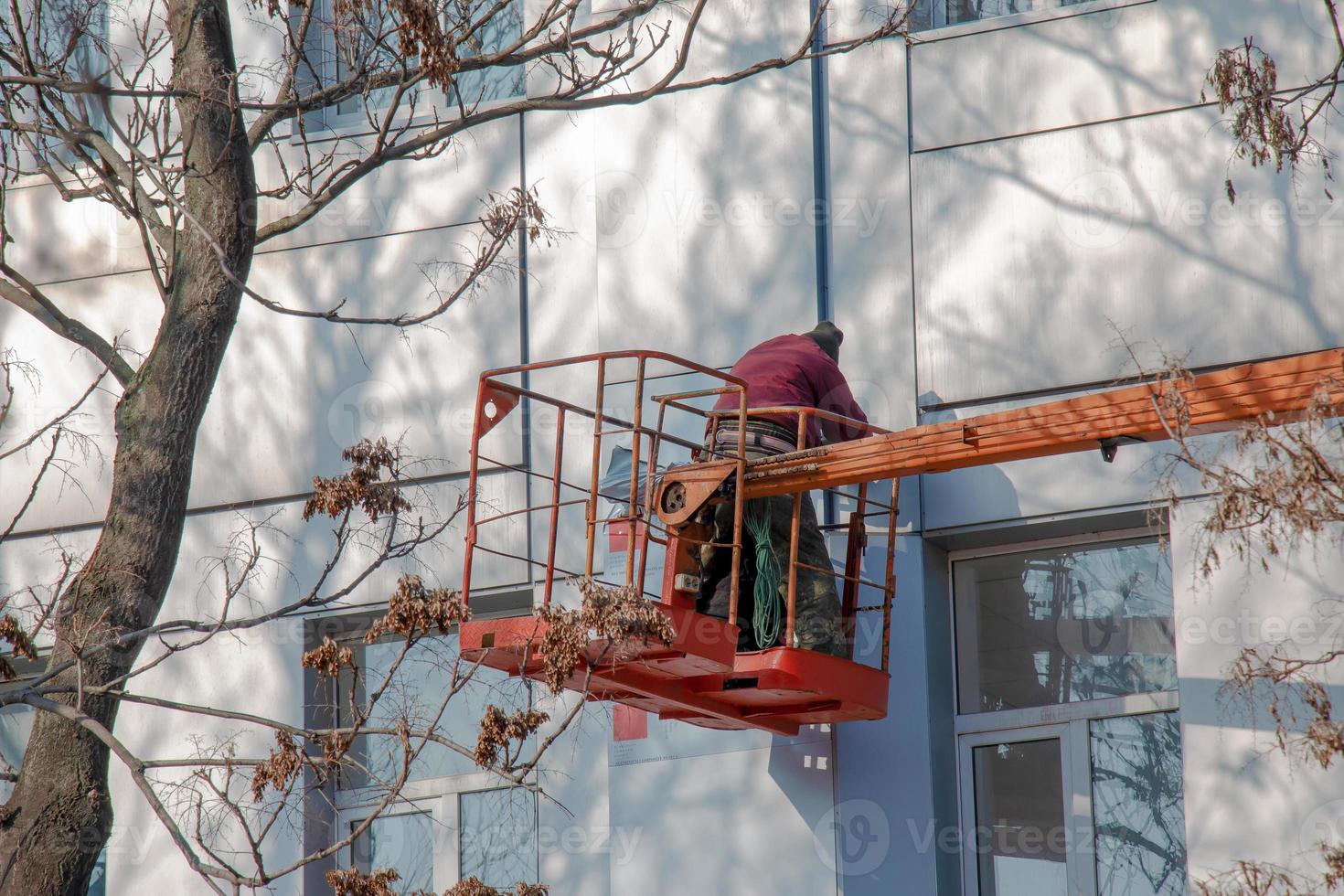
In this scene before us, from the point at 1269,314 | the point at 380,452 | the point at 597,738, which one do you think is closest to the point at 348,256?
the point at 597,738

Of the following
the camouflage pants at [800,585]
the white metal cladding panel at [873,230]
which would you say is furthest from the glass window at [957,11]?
the camouflage pants at [800,585]

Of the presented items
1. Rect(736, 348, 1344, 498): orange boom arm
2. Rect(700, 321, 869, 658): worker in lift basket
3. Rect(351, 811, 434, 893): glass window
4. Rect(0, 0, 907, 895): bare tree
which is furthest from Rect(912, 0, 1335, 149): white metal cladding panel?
Rect(351, 811, 434, 893): glass window

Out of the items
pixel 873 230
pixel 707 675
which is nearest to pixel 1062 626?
pixel 707 675

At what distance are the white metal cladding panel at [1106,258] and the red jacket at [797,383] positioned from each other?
732 millimetres

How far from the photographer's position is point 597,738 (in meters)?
10.2

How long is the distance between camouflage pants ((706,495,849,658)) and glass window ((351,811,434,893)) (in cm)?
295

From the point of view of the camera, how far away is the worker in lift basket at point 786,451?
28.3 feet

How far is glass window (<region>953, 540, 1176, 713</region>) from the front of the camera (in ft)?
30.4

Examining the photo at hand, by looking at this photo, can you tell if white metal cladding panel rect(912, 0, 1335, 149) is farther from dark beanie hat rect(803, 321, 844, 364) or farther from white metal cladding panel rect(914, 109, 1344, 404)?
dark beanie hat rect(803, 321, 844, 364)

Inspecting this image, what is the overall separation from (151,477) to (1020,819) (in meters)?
4.39

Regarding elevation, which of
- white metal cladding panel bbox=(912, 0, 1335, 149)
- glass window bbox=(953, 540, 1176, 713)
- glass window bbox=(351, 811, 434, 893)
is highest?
white metal cladding panel bbox=(912, 0, 1335, 149)

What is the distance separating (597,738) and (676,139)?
329 centimetres

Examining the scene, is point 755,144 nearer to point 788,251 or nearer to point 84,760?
point 788,251

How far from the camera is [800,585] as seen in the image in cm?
864
